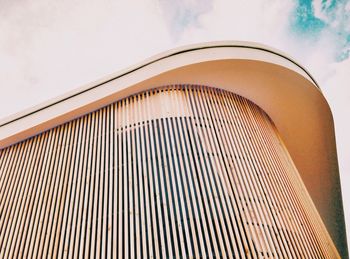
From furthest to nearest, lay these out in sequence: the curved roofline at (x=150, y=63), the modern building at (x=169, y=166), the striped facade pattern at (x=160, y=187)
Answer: the curved roofline at (x=150, y=63)
the modern building at (x=169, y=166)
the striped facade pattern at (x=160, y=187)

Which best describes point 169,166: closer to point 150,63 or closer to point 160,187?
point 160,187

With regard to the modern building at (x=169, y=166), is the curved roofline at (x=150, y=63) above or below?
above

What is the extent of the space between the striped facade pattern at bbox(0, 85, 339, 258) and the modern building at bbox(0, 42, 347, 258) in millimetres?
33

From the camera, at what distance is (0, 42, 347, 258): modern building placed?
7523 mm

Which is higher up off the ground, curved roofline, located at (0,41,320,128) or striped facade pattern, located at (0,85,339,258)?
curved roofline, located at (0,41,320,128)

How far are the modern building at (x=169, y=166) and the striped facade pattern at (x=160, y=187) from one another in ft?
0.11

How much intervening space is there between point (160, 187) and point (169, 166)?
628mm

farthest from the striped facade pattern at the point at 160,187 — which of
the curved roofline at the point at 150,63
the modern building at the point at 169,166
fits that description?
the curved roofline at the point at 150,63

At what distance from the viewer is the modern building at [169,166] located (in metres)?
7.52

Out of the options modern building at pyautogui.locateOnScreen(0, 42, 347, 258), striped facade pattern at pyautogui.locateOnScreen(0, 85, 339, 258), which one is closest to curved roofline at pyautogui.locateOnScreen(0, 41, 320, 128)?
modern building at pyautogui.locateOnScreen(0, 42, 347, 258)

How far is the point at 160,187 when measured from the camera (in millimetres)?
8094

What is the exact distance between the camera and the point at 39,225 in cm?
870

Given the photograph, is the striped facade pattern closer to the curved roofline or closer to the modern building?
the modern building

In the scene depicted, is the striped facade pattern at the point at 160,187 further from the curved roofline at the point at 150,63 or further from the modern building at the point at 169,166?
the curved roofline at the point at 150,63
